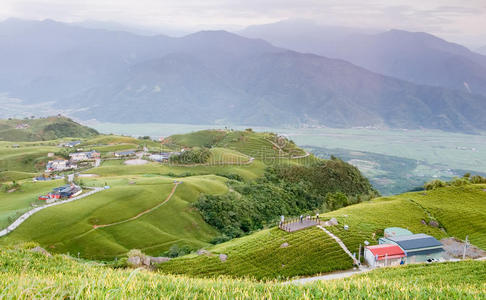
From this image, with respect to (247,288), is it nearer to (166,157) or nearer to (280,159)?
(166,157)

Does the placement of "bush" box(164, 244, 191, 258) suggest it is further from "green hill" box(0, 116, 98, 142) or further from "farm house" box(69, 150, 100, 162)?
"green hill" box(0, 116, 98, 142)

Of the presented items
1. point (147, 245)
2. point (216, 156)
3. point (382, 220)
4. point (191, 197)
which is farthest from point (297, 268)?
point (216, 156)

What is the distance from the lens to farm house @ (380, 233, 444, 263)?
34812mm

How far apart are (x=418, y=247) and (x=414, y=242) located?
2.97 feet

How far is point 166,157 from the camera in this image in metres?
106

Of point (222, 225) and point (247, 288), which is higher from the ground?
point (247, 288)

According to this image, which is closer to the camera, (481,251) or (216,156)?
(481,251)

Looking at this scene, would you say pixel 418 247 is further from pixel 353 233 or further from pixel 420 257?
pixel 353 233

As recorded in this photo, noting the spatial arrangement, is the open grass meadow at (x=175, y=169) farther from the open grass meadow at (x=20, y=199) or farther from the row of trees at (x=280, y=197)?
the open grass meadow at (x=20, y=199)

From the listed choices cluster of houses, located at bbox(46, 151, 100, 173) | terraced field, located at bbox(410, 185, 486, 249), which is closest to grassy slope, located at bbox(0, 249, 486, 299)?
terraced field, located at bbox(410, 185, 486, 249)

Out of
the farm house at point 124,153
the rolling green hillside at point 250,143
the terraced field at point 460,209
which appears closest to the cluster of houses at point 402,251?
the terraced field at point 460,209

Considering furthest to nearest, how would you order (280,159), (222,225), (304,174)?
(280,159) → (304,174) → (222,225)

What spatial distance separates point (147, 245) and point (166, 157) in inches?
2554

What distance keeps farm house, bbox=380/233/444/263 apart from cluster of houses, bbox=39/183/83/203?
51261 mm
